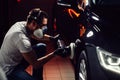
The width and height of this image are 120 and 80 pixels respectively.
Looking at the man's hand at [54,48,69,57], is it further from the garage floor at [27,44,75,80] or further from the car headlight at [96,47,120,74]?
the garage floor at [27,44,75,80]

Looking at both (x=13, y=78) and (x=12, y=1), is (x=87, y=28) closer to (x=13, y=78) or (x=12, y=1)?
(x=13, y=78)

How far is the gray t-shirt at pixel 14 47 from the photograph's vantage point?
12.5 feet

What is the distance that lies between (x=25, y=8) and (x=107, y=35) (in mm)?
4309

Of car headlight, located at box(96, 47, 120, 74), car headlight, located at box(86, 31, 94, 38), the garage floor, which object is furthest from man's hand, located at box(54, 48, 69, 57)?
the garage floor

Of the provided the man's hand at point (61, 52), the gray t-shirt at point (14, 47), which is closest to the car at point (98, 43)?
the man's hand at point (61, 52)

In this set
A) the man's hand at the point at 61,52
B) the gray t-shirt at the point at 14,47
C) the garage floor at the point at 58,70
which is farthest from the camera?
the garage floor at the point at 58,70

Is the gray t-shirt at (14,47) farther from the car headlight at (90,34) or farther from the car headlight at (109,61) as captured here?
the car headlight at (109,61)

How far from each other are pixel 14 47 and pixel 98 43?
0.94m

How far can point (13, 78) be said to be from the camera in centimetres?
405

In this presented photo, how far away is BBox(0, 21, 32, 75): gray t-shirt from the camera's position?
12.5 ft

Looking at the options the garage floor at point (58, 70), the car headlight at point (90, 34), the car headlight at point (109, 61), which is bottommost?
the garage floor at point (58, 70)

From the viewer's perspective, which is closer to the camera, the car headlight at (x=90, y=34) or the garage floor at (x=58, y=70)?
the car headlight at (x=90, y=34)

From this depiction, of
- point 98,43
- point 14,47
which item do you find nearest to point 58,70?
point 14,47

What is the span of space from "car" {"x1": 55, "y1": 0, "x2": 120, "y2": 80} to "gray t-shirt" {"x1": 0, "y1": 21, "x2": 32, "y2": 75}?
658 millimetres
